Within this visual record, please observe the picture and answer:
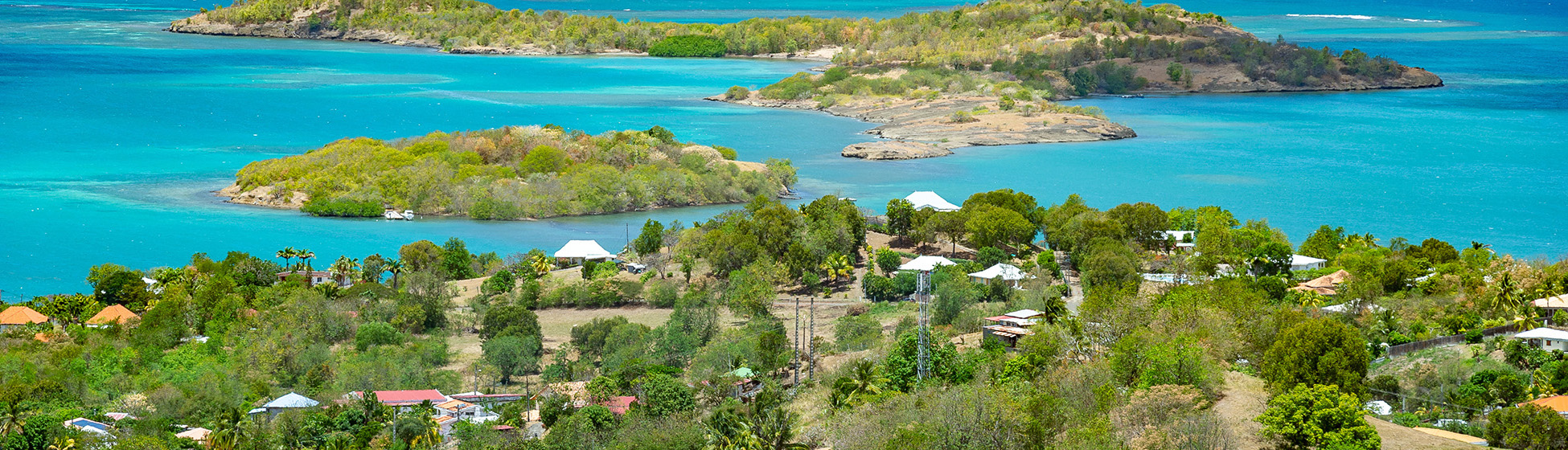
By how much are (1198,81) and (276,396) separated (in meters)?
121

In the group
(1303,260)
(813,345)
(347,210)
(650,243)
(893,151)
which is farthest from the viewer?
(893,151)

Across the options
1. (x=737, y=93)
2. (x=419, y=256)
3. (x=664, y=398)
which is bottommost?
(x=737, y=93)


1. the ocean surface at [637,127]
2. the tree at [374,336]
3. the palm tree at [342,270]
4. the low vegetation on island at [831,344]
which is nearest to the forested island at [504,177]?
the ocean surface at [637,127]

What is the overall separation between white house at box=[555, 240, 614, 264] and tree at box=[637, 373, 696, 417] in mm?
21895

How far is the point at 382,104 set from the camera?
415 feet

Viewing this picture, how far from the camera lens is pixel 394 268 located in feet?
189

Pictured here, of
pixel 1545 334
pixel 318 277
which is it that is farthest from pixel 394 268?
pixel 1545 334

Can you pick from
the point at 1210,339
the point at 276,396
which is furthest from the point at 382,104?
the point at 1210,339

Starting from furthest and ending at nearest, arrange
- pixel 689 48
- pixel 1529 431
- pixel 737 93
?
pixel 689 48, pixel 737 93, pixel 1529 431

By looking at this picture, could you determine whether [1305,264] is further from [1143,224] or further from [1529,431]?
[1529,431]

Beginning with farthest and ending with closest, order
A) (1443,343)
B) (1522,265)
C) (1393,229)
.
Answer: (1393,229), (1522,265), (1443,343)

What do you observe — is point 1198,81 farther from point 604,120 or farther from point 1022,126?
point 604,120

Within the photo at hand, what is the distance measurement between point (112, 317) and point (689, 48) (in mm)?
Result: 141667

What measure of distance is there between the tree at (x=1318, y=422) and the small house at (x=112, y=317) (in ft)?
115
